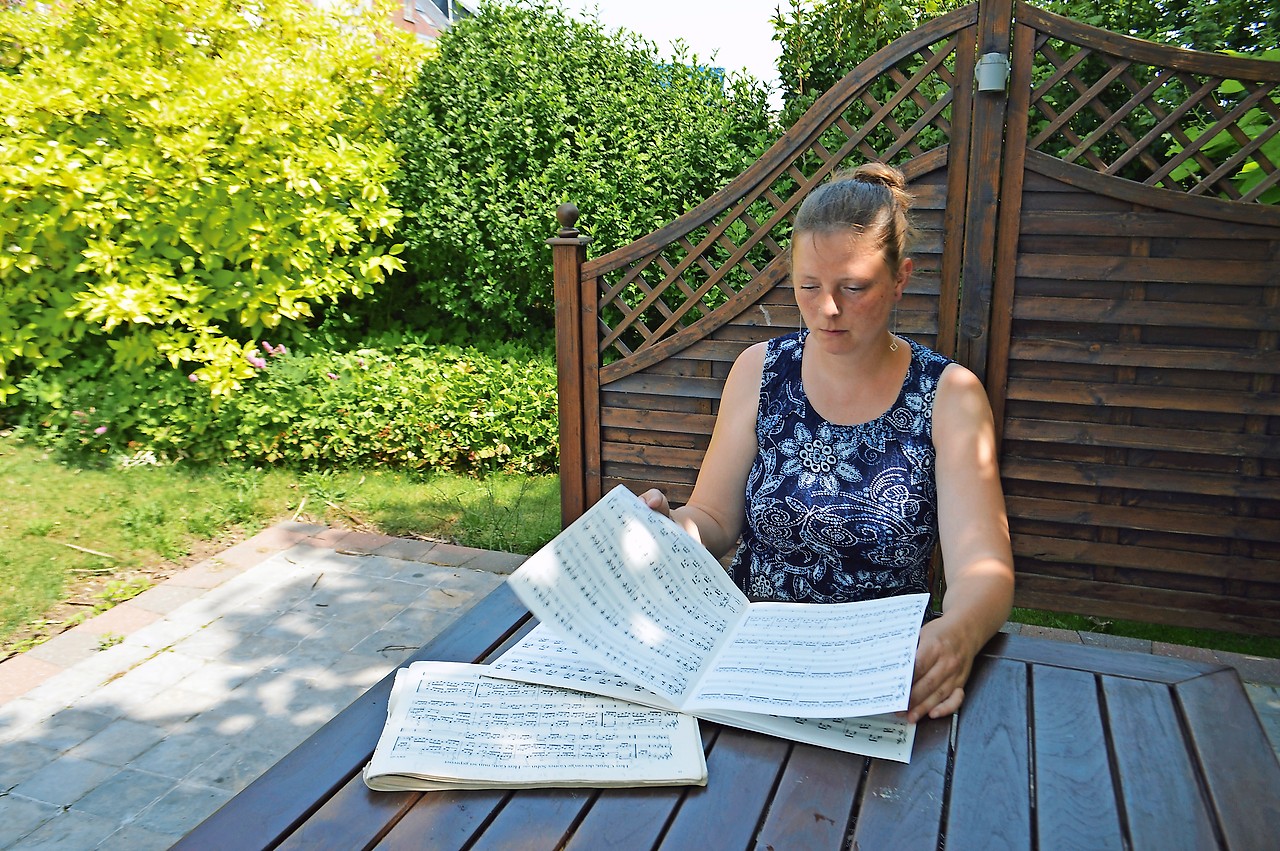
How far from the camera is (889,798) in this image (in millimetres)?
1127

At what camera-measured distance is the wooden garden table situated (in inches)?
42.0

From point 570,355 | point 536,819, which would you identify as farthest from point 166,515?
point 536,819

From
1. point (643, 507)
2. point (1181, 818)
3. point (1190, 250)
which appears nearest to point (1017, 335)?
point (1190, 250)

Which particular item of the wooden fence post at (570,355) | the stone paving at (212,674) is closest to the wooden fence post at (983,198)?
the stone paving at (212,674)

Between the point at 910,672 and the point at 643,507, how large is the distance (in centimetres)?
54

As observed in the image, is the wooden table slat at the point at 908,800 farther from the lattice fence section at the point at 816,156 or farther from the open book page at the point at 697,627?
the lattice fence section at the point at 816,156

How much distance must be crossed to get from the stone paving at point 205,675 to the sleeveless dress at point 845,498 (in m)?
1.66

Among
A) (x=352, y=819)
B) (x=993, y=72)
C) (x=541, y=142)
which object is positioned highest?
(x=541, y=142)

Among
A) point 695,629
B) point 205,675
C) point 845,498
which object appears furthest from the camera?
point 205,675

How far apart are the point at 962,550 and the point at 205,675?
263cm

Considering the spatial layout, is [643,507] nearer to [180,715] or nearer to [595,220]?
[180,715]

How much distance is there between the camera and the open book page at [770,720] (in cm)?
122

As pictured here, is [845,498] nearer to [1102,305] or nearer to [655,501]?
[655,501]

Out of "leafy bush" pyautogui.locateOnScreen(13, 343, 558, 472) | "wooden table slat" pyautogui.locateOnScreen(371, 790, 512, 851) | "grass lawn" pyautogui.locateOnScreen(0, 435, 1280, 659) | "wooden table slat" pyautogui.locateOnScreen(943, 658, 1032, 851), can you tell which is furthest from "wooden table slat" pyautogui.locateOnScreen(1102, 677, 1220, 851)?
"leafy bush" pyautogui.locateOnScreen(13, 343, 558, 472)
